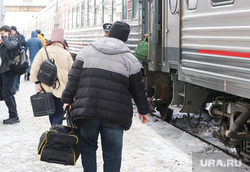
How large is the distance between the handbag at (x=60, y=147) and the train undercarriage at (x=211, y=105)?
1980 mm

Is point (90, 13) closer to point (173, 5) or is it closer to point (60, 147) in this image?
point (173, 5)

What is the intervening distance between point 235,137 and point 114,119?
1848mm

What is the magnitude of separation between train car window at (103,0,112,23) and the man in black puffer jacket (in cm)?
722

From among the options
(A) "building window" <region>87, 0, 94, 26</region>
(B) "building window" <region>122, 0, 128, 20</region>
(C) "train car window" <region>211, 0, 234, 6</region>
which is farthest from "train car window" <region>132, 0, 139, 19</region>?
(A) "building window" <region>87, 0, 94, 26</region>

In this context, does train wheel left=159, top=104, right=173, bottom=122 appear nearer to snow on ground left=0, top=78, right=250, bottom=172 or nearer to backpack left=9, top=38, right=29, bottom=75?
snow on ground left=0, top=78, right=250, bottom=172

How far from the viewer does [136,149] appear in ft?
19.6

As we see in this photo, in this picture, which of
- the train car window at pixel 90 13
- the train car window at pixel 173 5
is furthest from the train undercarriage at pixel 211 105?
the train car window at pixel 90 13

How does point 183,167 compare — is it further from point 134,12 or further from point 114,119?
point 134,12

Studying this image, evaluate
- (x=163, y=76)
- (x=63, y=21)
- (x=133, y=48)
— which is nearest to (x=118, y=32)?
(x=163, y=76)

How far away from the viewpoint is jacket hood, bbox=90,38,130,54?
149 inches

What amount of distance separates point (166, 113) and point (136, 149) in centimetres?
244

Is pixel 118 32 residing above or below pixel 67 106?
above

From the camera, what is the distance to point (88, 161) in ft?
12.8

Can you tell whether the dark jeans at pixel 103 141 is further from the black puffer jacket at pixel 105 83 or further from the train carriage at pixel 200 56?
the train carriage at pixel 200 56
